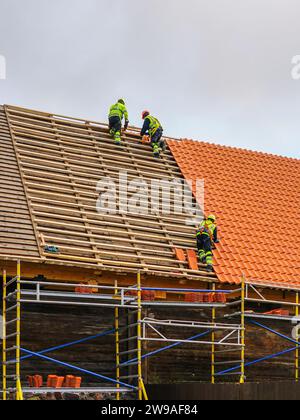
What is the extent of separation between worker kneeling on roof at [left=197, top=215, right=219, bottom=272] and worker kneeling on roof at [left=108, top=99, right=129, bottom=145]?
4.41 meters

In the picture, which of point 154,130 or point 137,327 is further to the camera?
point 154,130

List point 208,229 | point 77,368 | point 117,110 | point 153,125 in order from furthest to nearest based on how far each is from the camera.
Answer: point 153,125 → point 117,110 → point 208,229 → point 77,368

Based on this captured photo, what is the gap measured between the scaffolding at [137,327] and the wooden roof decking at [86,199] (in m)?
0.71

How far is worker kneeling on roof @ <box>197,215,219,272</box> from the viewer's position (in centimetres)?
2085

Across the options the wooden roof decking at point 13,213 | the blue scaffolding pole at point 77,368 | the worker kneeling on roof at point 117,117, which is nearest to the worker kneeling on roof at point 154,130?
the worker kneeling on roof at point 117,117

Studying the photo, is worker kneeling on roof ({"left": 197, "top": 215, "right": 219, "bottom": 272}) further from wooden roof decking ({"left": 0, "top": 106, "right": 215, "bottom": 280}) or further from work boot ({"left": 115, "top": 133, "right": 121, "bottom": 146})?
work boot ({"left": 115, "top": 133, "right": 121, "bottom": 146})

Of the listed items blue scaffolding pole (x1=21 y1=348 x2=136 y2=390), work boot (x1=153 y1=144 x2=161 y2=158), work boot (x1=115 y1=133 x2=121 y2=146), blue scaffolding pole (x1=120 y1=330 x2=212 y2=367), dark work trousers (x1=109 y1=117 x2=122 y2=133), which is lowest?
blue scaffolding pole (x1=21 y1=348 x2=136 y2=390)

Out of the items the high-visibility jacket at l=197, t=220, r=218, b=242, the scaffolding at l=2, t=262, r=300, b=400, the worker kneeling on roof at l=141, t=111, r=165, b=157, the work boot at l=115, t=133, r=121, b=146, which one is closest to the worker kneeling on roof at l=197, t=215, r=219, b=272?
the high-visibility jacket at l=197, t=220, r=218, b=242

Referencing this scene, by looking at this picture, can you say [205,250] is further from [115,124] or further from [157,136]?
[115,124]

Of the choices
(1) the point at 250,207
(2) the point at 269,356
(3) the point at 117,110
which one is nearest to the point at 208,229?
(2) the point at 269,356

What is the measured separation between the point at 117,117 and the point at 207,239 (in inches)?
208

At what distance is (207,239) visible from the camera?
20953 mm

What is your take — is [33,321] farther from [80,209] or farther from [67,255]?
[80,209]

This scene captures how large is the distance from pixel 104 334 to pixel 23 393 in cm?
247
